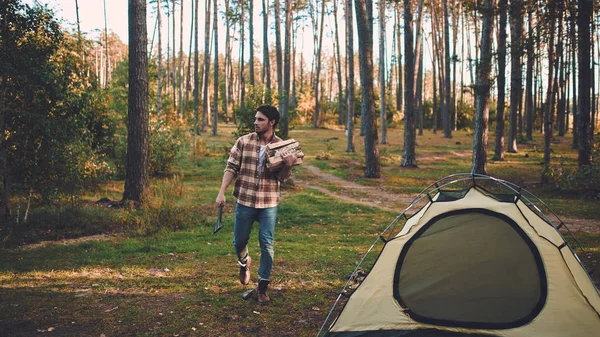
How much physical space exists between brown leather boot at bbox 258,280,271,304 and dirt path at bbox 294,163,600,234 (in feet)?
22.9

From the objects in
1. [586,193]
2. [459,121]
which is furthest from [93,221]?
[459,121]

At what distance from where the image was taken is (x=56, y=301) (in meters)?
5.13

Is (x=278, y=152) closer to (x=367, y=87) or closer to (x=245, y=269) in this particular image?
(x=245, y=269)

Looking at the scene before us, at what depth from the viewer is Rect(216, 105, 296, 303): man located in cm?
493

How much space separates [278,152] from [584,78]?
1196 cm

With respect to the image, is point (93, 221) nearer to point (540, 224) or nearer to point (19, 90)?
point (19, 90)

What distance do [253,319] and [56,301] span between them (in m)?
2.33

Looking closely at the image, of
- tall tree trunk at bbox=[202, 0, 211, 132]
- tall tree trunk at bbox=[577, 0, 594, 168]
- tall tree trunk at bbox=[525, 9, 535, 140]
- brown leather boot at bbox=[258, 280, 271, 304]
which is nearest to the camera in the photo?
brown leather boot at bbox=[258, 280, 271, 304]

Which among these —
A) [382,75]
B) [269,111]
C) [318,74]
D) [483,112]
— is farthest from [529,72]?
[269,111]

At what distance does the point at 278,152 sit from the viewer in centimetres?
487

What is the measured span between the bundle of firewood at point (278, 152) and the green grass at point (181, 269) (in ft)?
5.27

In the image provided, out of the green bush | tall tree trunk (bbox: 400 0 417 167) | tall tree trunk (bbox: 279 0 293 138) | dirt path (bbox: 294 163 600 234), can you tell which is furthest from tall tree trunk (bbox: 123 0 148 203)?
the green bush

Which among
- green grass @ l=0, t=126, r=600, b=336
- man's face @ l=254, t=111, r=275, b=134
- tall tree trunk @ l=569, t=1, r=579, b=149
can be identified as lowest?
green grass @ l=0, t=126, r=600, b=336

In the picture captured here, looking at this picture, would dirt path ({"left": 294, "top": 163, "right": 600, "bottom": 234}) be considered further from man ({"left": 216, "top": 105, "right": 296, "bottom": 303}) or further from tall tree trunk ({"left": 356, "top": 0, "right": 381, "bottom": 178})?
man ({"left": 216, "top": 105, "right": 296, "bottom": 303})
